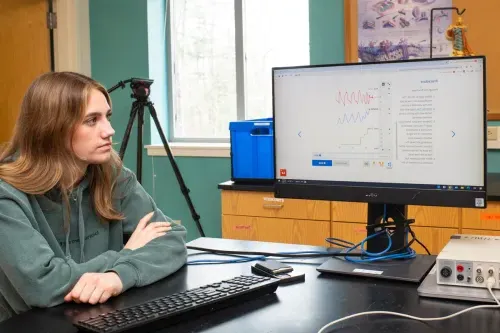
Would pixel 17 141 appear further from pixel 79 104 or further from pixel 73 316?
pixel 73 316

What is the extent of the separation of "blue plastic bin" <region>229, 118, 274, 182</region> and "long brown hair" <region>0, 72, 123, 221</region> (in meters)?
1.35

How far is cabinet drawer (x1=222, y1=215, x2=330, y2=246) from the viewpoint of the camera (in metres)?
2.71

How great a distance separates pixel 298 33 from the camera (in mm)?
3514

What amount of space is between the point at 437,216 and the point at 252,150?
2.85 ft

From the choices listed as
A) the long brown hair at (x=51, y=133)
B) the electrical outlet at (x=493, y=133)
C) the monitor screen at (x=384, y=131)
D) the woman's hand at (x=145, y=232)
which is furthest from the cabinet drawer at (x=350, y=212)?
the long brown hair at (x=51, y=133)

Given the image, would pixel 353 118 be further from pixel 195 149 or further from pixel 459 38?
pixel 195 149

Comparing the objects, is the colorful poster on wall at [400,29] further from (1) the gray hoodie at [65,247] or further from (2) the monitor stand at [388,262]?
(1) the gray hoodie at [65,247]

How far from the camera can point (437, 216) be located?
246cm

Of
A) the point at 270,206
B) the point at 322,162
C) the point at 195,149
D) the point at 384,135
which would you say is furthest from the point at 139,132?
the point at 384,135

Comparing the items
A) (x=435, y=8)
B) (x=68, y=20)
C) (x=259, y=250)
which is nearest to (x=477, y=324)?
(x=259, y=250)

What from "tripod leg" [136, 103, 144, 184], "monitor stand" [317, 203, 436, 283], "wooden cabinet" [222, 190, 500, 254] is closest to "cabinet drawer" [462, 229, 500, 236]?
"wooden cabinet" [222, 190, 500, 254]

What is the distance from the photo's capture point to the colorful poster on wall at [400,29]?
2.97 metres

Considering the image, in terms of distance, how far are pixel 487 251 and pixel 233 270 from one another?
55cm

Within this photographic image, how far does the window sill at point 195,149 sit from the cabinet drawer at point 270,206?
2.32 ft
